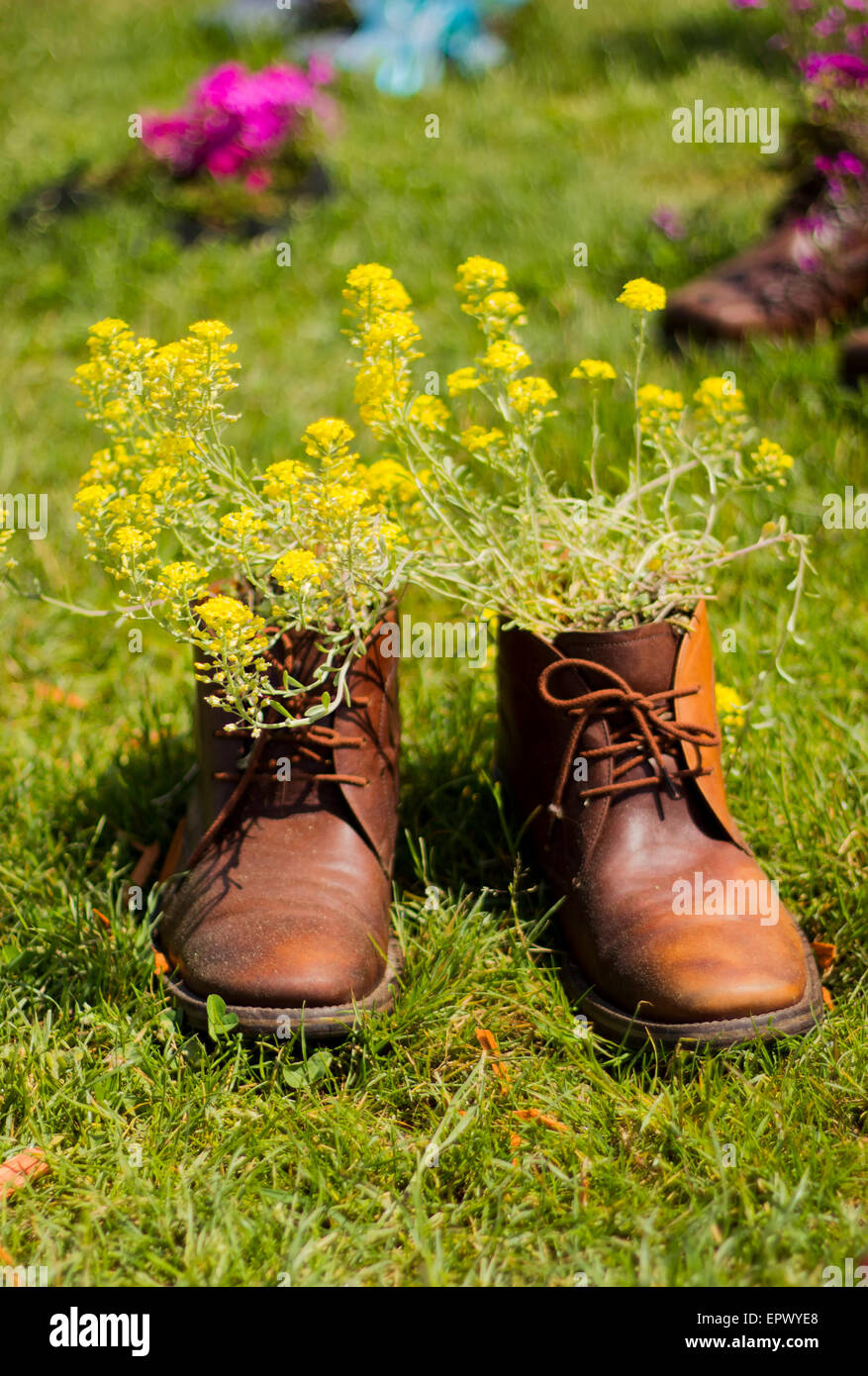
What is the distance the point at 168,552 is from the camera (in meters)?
3.17

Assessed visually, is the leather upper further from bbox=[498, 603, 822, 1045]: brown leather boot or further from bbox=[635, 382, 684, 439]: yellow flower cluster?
bbox=[635, 382, 684, 439]: yellow flower cluster

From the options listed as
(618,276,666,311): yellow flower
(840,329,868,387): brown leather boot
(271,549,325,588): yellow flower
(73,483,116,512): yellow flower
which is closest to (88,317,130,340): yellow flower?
(73,483,116,512): yellow flower

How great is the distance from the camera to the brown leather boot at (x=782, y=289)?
4.00m

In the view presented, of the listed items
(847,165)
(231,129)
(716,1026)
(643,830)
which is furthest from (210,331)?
(231,129)

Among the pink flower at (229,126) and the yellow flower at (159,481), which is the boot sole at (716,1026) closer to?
the yellow flower at (159,481)

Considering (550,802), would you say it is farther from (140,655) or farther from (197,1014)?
(140,655)

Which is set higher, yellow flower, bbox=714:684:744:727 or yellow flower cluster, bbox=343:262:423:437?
yellow flower cluster, bbox=343:262:423:437

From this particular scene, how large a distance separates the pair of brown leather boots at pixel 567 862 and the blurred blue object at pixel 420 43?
639 cm

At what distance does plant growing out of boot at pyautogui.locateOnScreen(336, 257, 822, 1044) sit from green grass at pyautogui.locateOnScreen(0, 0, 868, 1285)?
0.11 meters

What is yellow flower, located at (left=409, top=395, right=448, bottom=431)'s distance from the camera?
201 centimetres

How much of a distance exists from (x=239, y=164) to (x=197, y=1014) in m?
4.69

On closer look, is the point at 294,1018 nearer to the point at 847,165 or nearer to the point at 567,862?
the point at 567,862

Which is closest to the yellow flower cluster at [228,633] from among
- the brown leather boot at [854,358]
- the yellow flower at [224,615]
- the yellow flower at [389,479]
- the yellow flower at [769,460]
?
the yellow flower at [224,615]

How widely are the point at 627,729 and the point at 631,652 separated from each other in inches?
5.2
